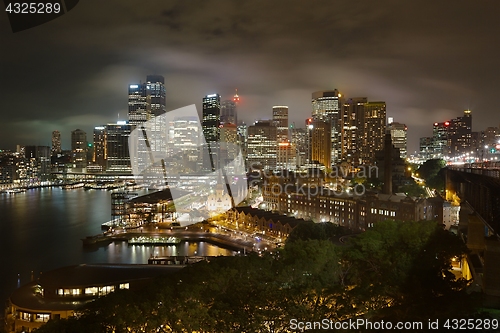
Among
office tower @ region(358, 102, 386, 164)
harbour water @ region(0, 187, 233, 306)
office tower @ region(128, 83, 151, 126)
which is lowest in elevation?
harbour water @ region(0, 187, 233, 306)

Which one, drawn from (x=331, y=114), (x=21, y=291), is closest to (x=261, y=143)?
(x=331, y=114)

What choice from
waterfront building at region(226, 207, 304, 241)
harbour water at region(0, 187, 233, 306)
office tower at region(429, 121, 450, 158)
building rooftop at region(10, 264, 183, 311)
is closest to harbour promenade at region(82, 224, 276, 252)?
harbour water at region(0, 187, 233, 306)

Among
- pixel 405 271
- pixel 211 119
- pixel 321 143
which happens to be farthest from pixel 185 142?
pixel 405 271

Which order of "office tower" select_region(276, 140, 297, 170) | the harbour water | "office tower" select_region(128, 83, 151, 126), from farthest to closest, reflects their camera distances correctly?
"office tower" select_region(128, 83, 151, 126)
"office tower" select_region(276, 140, 297, 170)
the harbour water

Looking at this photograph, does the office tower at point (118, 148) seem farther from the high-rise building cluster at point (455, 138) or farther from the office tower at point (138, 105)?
the high-rise building cluster at point (455, 138)

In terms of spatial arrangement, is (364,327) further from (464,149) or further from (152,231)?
(464,149)

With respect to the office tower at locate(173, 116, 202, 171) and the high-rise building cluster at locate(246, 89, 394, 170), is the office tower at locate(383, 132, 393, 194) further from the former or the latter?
the office tower at locate(173, 116, 202, 171)

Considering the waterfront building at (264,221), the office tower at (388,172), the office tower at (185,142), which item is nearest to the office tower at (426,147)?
the office tower at (185,142)
